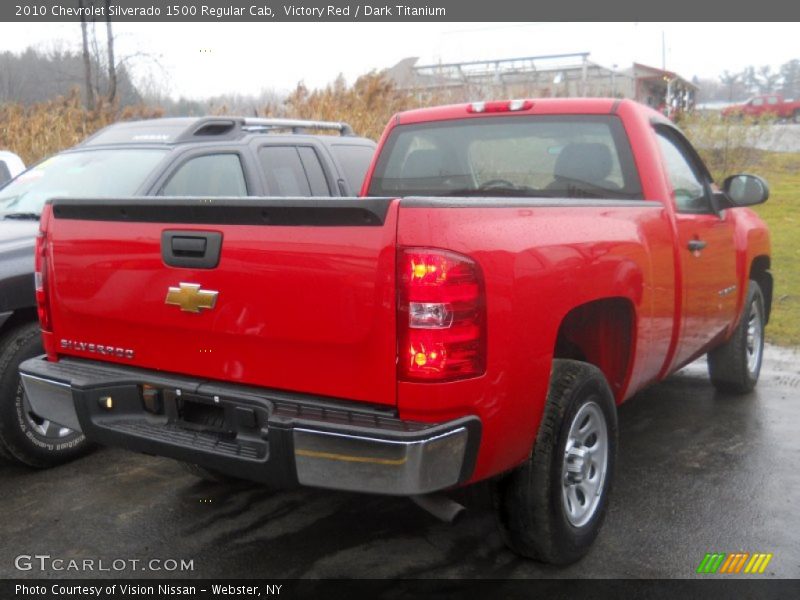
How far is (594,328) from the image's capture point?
3.88m

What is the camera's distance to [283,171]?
6.45 m

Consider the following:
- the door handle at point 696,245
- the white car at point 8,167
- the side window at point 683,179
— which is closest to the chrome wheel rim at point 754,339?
the side window at point 683,179

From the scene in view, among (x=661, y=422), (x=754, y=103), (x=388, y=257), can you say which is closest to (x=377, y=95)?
(x=661, y=422)

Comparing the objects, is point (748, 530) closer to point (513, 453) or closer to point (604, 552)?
point (604, 552)

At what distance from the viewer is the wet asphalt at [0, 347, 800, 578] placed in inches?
138

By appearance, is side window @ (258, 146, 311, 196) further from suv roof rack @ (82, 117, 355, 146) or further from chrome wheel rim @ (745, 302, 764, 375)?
chrome wheel rim @ (745, 302, 764, 375)

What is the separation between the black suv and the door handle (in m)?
3.03

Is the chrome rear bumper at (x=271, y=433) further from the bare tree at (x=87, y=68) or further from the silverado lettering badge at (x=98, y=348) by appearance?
the bare tree at (x=87, y=68)

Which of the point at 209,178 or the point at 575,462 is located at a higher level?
the point at 209,178

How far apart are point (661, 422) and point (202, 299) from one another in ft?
11.3

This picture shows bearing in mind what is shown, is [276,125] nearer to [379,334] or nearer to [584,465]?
[584,465]

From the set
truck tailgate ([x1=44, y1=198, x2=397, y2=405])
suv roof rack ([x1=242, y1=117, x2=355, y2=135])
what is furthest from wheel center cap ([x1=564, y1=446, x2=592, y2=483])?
suv roof rack ([x1=242, y1=117, x2=355, y2=135])

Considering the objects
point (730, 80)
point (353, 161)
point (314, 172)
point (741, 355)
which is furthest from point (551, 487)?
point (730, 80)

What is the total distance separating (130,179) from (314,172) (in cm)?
162
